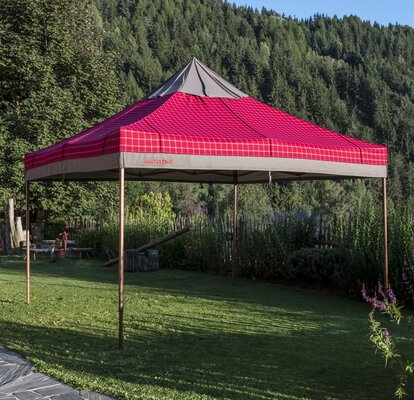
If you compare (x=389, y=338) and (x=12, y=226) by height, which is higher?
(x=12, y=226)

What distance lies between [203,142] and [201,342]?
6.95 feet

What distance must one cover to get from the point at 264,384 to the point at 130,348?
5.67 feet

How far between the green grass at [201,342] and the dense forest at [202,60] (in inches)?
572

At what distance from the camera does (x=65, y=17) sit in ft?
90.2

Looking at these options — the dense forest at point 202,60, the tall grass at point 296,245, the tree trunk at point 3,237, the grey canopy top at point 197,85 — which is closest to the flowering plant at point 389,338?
the grey canopy top at point 197,85

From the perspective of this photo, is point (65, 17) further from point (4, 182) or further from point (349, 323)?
point (349, 323)

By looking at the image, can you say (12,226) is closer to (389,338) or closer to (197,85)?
(197,85)

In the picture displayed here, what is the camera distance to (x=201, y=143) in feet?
21.2

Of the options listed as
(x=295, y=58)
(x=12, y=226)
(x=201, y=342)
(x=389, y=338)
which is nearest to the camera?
(x=389, y=338)

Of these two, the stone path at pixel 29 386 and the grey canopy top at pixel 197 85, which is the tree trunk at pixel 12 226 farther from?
the stone path at pixel 29 386

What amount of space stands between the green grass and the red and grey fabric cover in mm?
1840

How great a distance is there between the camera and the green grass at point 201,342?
4.59 meters

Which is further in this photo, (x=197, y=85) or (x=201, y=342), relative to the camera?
(x=197, y=85)

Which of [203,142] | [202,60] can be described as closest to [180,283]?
[203,142]
